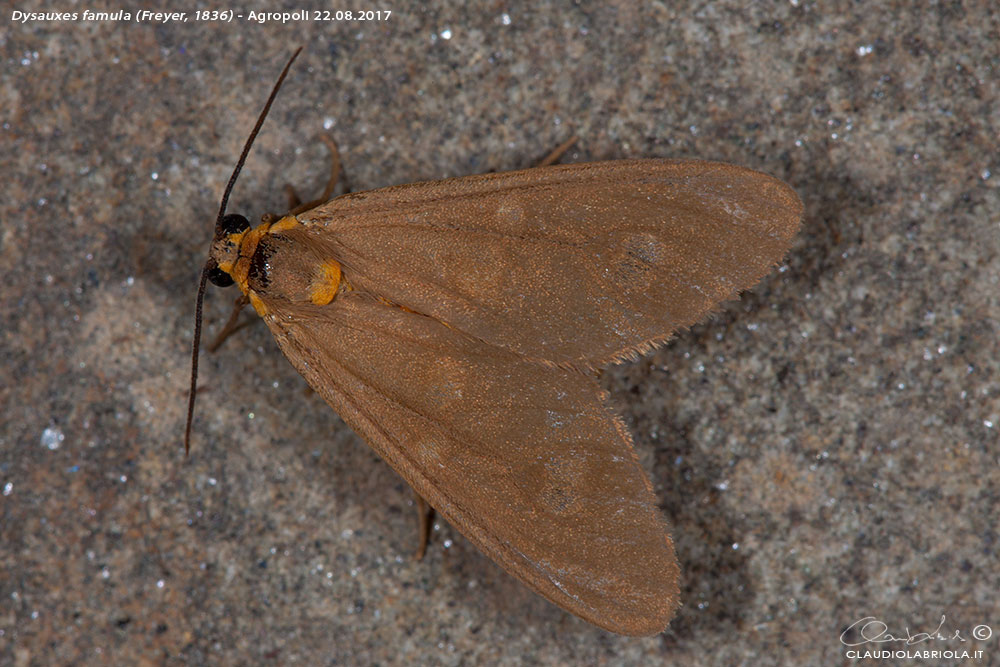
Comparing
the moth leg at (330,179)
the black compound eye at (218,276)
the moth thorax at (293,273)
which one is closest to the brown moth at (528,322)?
the moth thorax at (293,273)

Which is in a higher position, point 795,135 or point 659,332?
point 795,135

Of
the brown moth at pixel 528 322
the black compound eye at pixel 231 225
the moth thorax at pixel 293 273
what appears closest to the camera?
the brown moth at pixel 528 322

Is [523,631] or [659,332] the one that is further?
[523,631]

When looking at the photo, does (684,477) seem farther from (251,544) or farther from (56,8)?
(56,8)

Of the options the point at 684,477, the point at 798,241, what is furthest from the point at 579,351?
the point at 798,241

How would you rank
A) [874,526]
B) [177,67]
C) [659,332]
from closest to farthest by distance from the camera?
[659,332], [874,526], [177,67]
